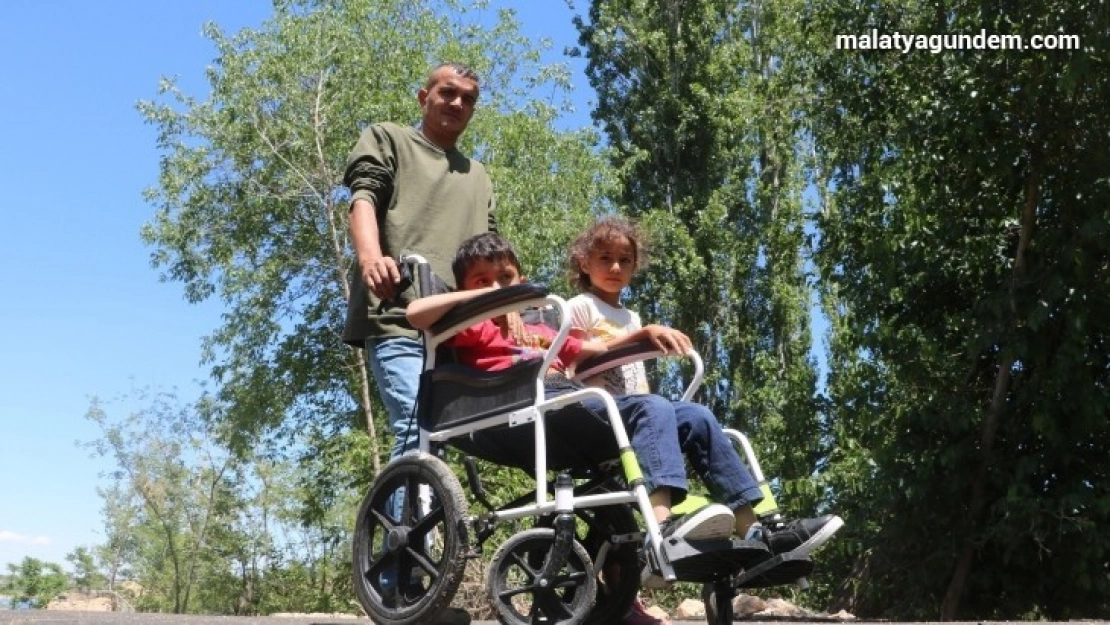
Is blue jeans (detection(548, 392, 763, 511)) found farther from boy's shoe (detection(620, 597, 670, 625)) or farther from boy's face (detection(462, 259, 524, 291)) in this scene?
boy's shoe (detection(620, 597, 670, 625))

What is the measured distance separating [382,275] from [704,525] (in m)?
1.27

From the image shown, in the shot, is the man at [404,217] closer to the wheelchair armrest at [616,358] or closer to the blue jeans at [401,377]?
the blue jeans at [401,377]

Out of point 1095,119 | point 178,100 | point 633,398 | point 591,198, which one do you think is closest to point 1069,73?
point 1095,119

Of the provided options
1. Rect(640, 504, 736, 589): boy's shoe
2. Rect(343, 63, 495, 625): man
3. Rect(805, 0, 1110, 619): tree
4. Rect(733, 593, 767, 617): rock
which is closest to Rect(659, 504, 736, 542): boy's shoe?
Rect(640, 504, 736, 589): boy's shoe

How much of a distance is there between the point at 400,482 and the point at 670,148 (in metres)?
21.3

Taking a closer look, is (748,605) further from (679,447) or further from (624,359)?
(679,447)

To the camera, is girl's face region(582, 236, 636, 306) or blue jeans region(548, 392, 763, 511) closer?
blue jeans region(548, 392, 763, 511)

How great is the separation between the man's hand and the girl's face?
0.73m

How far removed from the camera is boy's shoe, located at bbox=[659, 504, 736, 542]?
122 inches

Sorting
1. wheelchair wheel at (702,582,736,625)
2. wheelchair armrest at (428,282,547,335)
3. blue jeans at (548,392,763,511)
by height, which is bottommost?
wheelchair wheel at (702,582,736,625)

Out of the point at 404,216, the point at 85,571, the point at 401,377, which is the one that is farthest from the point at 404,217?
the point at 85,571

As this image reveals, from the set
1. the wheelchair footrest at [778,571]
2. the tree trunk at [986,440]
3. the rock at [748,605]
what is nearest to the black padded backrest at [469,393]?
the wheelchair footrest at [778,571]

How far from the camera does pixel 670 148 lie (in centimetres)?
2461

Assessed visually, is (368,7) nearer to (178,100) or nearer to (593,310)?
(178,100)
